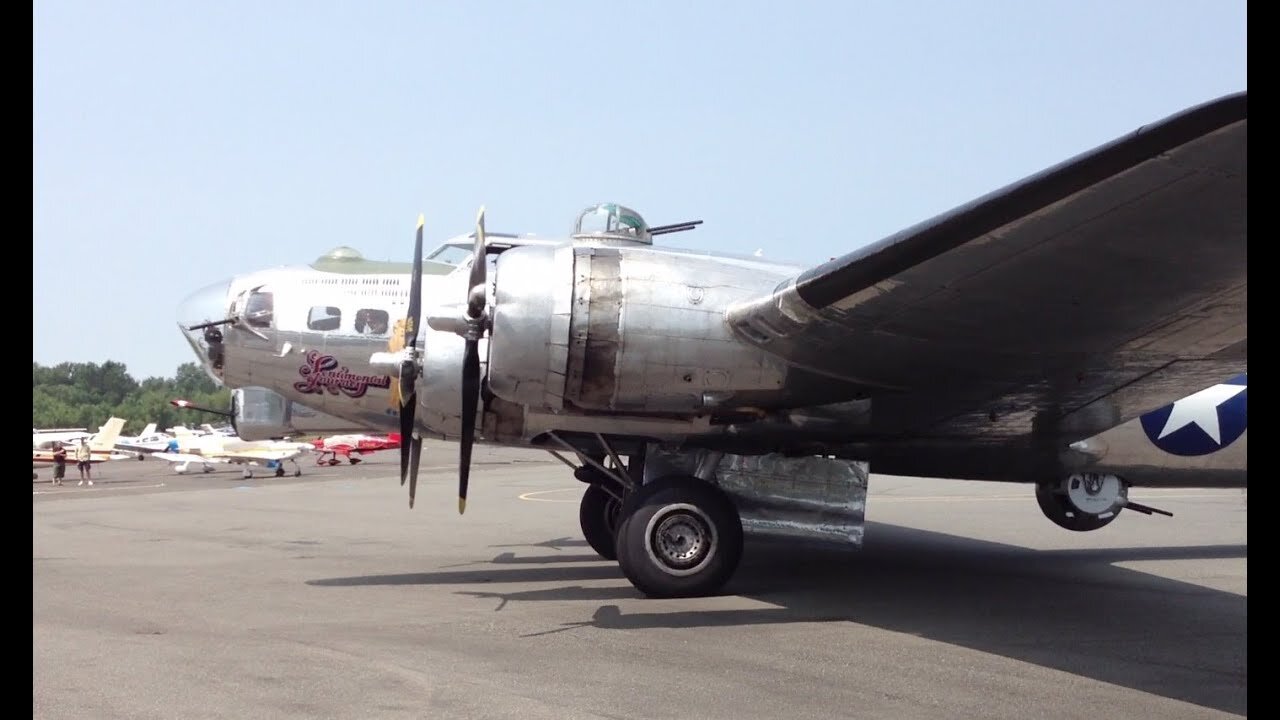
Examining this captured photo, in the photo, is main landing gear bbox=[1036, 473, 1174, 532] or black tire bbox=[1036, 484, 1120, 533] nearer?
main landing gear bbox=[1036, 473, 1174, 532]

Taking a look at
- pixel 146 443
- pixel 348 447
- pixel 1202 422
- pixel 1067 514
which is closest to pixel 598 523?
pixel 1067 514

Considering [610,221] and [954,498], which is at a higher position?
[610,221]

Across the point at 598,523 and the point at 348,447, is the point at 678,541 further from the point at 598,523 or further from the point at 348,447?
the point at 348,447

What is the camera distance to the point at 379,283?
10180 millimetres

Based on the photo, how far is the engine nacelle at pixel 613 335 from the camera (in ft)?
25.5

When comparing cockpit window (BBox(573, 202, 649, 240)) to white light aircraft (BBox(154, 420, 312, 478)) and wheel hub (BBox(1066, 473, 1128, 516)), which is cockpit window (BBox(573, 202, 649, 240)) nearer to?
wheel hub (BBox(1066, 473, 1128, 516))

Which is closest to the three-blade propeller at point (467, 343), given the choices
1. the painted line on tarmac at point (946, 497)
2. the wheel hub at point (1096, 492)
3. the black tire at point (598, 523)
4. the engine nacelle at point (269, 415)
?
the black tire at point (598, 523)

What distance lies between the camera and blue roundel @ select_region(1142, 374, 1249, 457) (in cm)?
1016

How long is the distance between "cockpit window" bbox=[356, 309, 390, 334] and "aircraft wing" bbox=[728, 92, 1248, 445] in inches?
153

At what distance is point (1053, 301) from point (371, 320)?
629 centimetres

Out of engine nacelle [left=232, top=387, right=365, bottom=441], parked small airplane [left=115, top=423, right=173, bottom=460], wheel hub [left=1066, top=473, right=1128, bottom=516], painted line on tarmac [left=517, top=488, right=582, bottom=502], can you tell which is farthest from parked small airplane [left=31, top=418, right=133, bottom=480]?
wheel hub [left=1066, top=473, right=1128, bottom=516]

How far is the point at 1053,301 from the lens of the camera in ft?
20.9

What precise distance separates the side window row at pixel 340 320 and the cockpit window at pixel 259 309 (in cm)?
39
